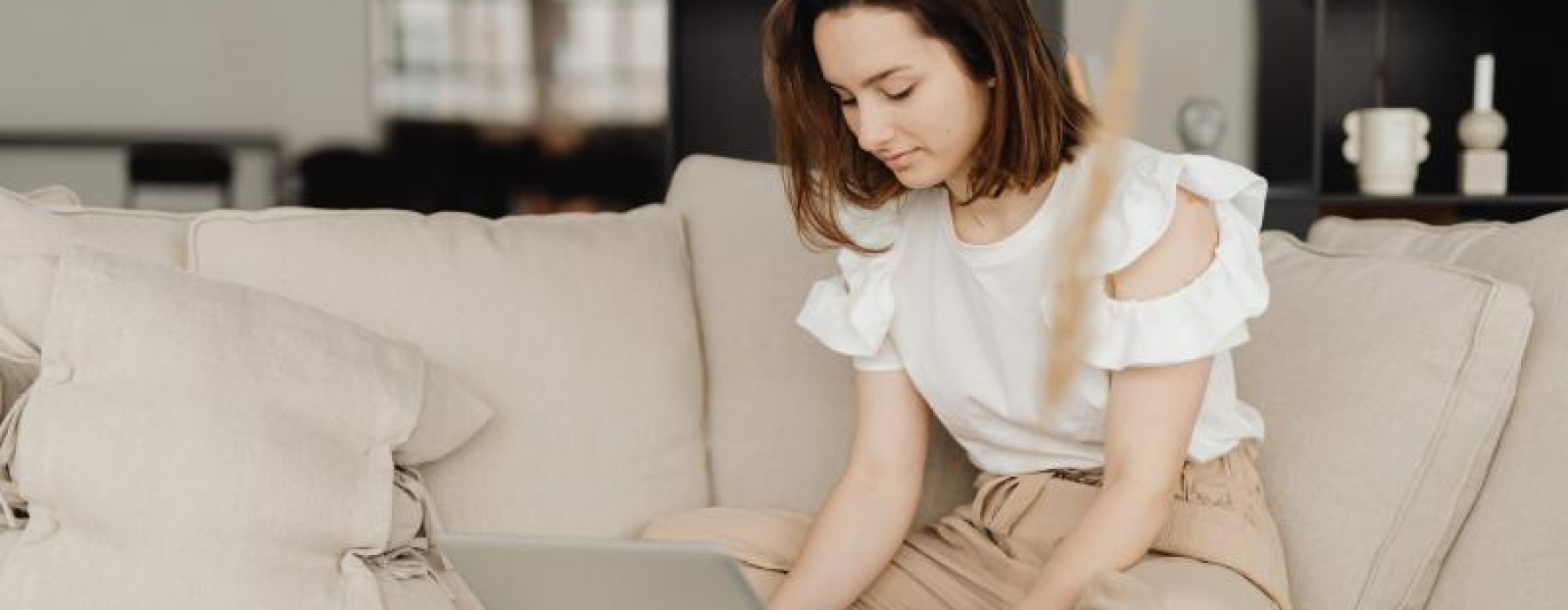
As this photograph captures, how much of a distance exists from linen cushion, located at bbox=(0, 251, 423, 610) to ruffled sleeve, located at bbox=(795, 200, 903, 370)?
1.27 ft

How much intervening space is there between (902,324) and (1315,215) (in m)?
1.67

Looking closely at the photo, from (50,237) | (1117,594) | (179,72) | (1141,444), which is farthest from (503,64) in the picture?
(1117,594)

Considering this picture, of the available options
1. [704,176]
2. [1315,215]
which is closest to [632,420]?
[704,176]

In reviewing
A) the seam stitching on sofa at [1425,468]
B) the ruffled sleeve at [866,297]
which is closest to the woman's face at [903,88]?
the ruffled sleeve at [866,297]

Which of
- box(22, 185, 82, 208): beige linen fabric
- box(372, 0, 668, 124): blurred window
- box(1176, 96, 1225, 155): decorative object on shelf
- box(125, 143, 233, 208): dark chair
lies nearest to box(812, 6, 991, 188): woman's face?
box(22, 185, 82, 208): beige linen fabric

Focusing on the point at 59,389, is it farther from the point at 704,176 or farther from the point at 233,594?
the point at 704,176

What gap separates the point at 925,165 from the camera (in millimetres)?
1157

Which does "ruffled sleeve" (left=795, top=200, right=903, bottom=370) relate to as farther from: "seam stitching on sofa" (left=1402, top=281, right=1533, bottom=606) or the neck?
"seam stitching on sofa" (left=1402, top=281, right=1533, bottom=606)

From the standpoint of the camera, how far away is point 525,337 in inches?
61.2

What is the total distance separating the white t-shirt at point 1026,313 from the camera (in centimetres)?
115

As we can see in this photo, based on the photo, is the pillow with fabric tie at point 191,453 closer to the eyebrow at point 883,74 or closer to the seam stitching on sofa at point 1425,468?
the eyebrow at point 883,74

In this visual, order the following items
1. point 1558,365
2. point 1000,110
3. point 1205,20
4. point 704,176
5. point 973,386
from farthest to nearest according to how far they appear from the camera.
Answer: point 1205,20 → point 704,176 → point 973,386 → point 1558,365 → point 1000,110

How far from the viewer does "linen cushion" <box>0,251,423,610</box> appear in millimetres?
1172

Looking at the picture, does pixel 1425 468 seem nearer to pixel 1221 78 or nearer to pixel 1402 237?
pixel 1402 237
